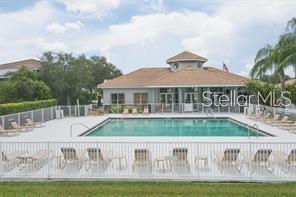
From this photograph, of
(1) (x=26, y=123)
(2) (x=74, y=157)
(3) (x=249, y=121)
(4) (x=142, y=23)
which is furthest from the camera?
(4) (x=142, y=23)

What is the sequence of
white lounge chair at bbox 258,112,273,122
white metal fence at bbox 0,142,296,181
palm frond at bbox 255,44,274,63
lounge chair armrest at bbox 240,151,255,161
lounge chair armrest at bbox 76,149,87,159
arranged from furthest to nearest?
1. palm frond at bbox 255,44,274,63
2. white lounge chair at bbox 258,112,273,122
3. lounge chair armrest at bbox 76,149,87,159
4. lounge chair armrest at bbox 240,151,255,161
5. white metal fence at bbox 0,142,296,181

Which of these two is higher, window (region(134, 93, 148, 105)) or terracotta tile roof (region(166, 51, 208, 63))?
terracotta tile roof (region(166, 51, 208, 63))

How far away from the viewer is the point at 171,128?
27047mm

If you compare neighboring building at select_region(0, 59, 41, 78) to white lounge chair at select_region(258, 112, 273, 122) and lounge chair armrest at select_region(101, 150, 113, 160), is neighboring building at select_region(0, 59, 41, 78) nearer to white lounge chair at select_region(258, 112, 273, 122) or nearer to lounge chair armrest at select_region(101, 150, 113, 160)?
white lounge chair at select_region(258, 112, 273, 122)

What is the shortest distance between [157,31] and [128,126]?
425 inches

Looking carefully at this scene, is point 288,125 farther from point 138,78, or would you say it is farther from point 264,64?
point 138,78

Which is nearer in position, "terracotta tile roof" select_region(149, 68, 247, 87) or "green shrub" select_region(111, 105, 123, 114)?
"terracotta tile roof" select_region(149, 68, 247, 87)

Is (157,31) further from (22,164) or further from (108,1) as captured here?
(22,164)

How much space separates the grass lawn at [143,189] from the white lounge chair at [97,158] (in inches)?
63.9

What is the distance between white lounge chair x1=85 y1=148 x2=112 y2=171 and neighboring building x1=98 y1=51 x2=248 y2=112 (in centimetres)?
2326

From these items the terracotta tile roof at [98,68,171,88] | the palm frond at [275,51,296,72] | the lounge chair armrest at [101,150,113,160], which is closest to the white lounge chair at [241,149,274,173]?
the lounge chair armrest at [101,150,113,160]

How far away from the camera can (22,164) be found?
1288cm

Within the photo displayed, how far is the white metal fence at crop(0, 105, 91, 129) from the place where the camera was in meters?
23.2

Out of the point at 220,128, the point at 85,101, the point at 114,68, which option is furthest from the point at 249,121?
the point at 114,68
